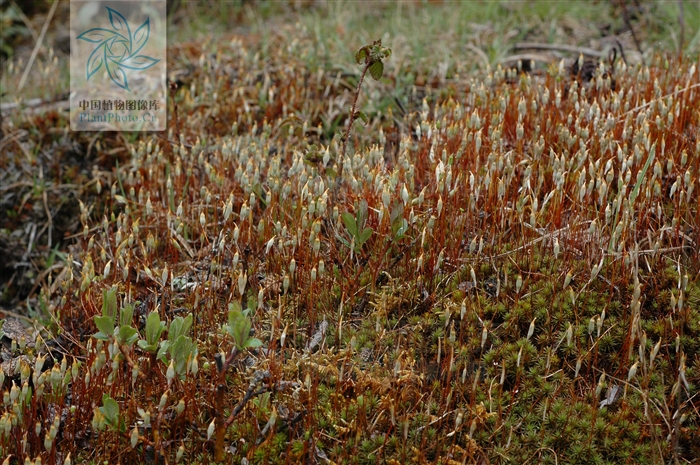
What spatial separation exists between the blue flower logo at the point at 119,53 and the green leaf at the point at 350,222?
11.6 feet

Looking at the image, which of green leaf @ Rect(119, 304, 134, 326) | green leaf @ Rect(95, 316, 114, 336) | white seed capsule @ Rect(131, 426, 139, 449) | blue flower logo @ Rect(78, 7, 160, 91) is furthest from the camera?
blue flower logo @ Rect(78, 7, 160, 91)

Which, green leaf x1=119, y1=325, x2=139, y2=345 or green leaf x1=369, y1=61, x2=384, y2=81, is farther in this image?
green leaf x1=369, y1=61, x2=384, y2=81

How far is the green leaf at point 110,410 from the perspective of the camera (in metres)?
2.28

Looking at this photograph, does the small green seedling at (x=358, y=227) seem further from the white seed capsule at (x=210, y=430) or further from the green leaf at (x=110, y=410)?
the green leaf at (x=110, y=410)

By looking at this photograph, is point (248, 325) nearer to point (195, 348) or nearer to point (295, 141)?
point (195, 348)

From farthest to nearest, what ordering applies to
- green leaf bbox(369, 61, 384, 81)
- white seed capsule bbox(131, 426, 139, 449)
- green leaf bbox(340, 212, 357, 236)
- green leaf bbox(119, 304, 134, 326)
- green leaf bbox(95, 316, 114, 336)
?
green leaf bbox(369, 61, 384, 81), green leaf bbox(340, 212, 357, 236), green leaf bbox(119, 304, 134, 326), green leaf bbox(95, 316, 114, 336), white seed capsule bbox(131, 426, 139, 449)

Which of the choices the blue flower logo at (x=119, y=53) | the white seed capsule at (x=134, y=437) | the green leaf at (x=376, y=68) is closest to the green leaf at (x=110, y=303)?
the white seed capsule at (x=134, y=437)

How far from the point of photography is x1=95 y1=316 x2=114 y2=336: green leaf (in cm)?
238

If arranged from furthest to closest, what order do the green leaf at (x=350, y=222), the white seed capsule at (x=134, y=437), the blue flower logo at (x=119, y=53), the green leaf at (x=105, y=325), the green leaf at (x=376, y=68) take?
the blue flower logo at (x=119, y=53)
the green leaf at (x=376, y=68)
the green leaf at (x=350, y=222)
the green leaf at (x=105, y=325)
the white seed capsule at (x=134, y=437)

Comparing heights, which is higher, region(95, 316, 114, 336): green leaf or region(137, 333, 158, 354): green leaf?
region(95, 316, 114, 336): green leaf

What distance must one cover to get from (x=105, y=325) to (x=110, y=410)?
33cm

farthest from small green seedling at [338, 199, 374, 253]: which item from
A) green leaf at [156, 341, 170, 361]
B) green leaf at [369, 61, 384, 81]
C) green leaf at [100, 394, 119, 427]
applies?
green leaf at [100, 394, 119, 427]

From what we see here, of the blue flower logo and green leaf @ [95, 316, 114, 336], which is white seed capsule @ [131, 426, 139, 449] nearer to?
green leaf @ [95, 316, 114, 336]

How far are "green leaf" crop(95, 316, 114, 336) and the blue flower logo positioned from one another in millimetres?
3689
